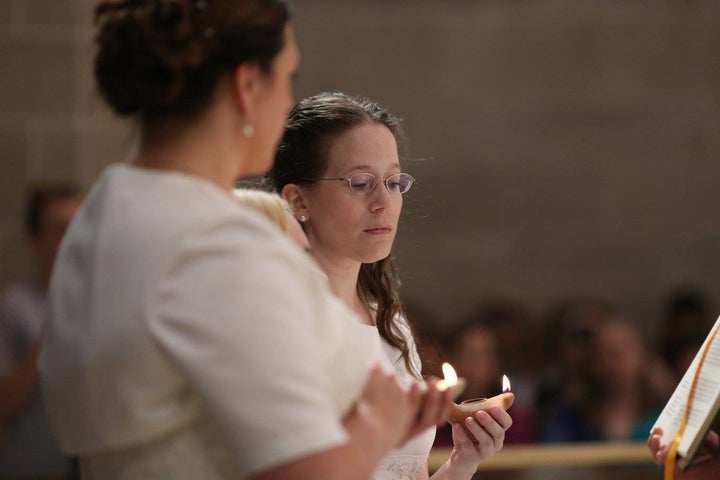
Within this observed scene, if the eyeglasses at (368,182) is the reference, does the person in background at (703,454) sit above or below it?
below

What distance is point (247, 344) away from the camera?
5.47 ft

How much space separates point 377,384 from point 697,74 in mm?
6918

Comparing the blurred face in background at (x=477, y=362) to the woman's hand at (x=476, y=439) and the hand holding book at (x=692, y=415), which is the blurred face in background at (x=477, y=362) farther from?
the hand holding book at (x=692, y=415)

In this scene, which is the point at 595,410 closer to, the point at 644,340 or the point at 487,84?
the point at 644,340

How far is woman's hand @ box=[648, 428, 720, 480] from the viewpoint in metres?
2.55

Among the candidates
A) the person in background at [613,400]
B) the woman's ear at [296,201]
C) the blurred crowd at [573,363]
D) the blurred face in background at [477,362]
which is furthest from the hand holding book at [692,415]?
the blurred face in background at [477,362]

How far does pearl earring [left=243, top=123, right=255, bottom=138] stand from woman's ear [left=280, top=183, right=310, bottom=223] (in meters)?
0.98

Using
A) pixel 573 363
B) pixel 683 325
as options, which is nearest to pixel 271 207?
pixel 573 363

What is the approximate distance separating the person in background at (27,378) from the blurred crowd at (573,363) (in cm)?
161

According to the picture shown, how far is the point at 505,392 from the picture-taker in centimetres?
269

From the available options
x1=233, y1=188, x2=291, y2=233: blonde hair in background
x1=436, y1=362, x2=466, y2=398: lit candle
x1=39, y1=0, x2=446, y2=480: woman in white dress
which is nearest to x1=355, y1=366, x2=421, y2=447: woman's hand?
x1=39, y1=0, x2=446, y2=480: woman in white dress

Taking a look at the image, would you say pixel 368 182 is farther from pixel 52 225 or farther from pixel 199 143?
pixel 52 225

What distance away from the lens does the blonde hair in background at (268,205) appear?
2332mm

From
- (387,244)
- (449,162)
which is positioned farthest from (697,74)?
(387,244)
